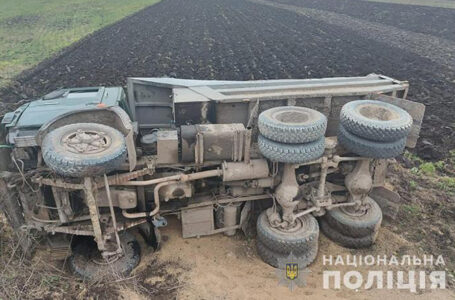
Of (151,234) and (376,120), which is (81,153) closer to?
(151,234)

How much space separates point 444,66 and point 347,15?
17.9 metres

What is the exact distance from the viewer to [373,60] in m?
18.3

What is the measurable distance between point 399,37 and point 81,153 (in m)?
24.5

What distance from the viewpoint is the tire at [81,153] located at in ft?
15.0

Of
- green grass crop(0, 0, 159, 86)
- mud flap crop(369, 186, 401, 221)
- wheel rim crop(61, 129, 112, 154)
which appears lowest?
green grass crop(0, 0, 159, 86)

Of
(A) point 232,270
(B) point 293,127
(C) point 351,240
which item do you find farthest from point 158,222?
(C) point 351,240

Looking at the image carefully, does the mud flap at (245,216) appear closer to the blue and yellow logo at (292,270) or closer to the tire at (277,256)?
the tire at (277,256)

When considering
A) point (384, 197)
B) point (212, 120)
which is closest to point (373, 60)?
point (384, 197)

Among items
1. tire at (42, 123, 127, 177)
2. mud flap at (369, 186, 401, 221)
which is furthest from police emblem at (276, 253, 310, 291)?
tire at (42, 123, 127, 177)

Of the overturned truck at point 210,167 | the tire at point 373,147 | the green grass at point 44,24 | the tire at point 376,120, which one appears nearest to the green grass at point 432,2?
the green grass at point 44,24

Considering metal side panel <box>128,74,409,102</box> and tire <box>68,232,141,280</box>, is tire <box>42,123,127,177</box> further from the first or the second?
tire <box>68,232,141,280</box>

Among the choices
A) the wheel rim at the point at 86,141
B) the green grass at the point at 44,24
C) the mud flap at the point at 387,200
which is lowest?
the green grass at the point at 44,24

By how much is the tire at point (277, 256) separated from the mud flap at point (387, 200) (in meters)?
1.74

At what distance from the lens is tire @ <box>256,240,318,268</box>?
5941 mm
